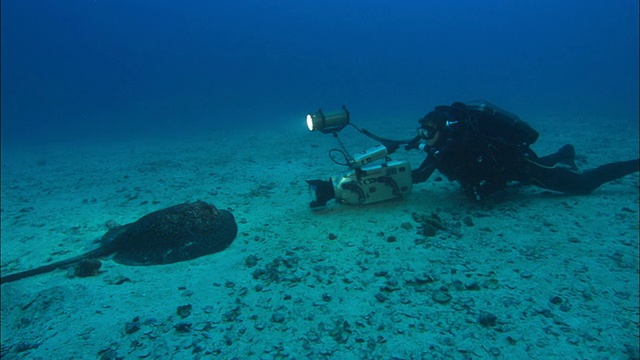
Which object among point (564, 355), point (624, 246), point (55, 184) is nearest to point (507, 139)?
point (624, 246)

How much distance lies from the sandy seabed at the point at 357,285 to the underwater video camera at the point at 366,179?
306 millimetres

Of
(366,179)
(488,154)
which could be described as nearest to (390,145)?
(366,179)

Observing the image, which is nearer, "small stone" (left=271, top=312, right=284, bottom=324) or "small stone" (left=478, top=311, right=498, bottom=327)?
"small stone" (left=478, top=311, right=498, bottom=327)

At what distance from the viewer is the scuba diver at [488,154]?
5023 millimetres

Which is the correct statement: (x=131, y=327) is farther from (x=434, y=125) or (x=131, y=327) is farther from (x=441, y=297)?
(x=434, y=125)

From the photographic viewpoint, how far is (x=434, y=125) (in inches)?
204

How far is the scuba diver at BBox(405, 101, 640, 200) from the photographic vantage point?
5023 millimetres

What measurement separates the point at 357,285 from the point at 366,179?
217 centimetres

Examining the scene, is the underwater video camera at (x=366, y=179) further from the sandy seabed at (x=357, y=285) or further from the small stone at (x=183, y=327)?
the small stone at (x=183, y=327)

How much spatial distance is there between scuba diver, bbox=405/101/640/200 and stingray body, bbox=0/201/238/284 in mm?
3541

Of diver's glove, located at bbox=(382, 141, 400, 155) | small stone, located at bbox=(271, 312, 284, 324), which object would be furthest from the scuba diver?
small stone, located at bbox=(271, 312, 284, 324)

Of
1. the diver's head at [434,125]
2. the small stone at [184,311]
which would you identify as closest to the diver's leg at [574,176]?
the diver's head at [434,125]

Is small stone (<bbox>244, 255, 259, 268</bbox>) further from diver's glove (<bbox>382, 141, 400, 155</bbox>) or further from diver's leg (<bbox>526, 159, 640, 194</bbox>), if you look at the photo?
diver's leg (<bbox>526, 159, 640, 194</bbox>)

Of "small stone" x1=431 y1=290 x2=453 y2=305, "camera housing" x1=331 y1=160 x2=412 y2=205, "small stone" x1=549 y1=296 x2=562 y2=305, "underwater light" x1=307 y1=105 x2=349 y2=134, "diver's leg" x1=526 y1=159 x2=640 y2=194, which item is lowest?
"small stone" x1=431 y1=290 x2=453 y2=305
